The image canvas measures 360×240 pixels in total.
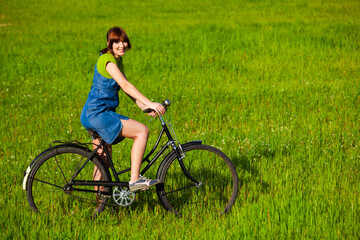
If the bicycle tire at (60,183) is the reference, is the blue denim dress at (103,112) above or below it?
above

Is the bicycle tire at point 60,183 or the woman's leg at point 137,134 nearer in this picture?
the woman's leg at point 137,134

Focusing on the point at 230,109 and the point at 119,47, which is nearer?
the point at 119,47

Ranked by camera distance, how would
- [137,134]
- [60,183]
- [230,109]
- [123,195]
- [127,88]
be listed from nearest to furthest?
[127,88] < [137,134] < [123,195] < [60,183] < [230,109]

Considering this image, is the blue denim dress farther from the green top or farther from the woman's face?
the woman's face

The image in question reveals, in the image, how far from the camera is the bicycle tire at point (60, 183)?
5.24 m

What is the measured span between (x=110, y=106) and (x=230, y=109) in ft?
15.8

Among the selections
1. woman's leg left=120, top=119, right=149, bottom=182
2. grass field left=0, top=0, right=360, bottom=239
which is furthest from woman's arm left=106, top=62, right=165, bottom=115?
grass field left=0, top=0, right=360, bottom=239

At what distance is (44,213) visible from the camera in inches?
211

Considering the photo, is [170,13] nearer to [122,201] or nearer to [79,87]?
[79,87]

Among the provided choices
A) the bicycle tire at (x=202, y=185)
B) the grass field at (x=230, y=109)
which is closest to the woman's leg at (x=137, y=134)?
the bicycle tire at (x=202, y=185)

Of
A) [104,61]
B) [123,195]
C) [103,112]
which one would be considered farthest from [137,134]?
[104,61]

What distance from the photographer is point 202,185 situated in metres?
5.62

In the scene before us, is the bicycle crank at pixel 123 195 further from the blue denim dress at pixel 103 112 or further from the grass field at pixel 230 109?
the blue denim dress at pixel 103 112

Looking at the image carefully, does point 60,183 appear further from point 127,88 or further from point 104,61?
point 104,61
